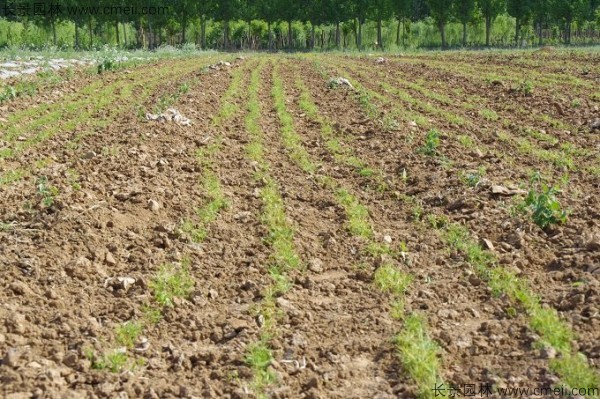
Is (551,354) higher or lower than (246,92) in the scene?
lower

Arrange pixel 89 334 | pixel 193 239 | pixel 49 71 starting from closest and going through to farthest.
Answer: pixel 89 334 → pixel 193 239 → pixel 49 71

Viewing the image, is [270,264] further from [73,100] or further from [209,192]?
[73,100]

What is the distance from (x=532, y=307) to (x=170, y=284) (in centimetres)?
317

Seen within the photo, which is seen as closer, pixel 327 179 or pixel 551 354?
pixel 551 354

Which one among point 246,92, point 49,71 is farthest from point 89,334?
point 49,71

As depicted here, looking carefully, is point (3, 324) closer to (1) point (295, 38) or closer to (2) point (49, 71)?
(2) point (49, 71)

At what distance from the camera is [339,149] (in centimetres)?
1116

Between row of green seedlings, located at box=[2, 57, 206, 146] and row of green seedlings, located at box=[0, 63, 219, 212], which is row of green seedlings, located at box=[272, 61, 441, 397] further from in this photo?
row of green seedlings, located at box=[2, 57, 206, 146]

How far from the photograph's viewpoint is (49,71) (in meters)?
22.0

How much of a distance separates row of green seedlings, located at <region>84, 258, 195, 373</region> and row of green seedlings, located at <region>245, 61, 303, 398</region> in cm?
79

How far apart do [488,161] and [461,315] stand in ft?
16.6

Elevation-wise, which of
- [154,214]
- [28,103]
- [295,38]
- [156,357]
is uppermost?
[295,38]

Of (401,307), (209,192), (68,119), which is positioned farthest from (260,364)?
(68,119)

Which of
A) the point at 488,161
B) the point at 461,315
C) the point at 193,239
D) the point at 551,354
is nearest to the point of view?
the point at 551,354
